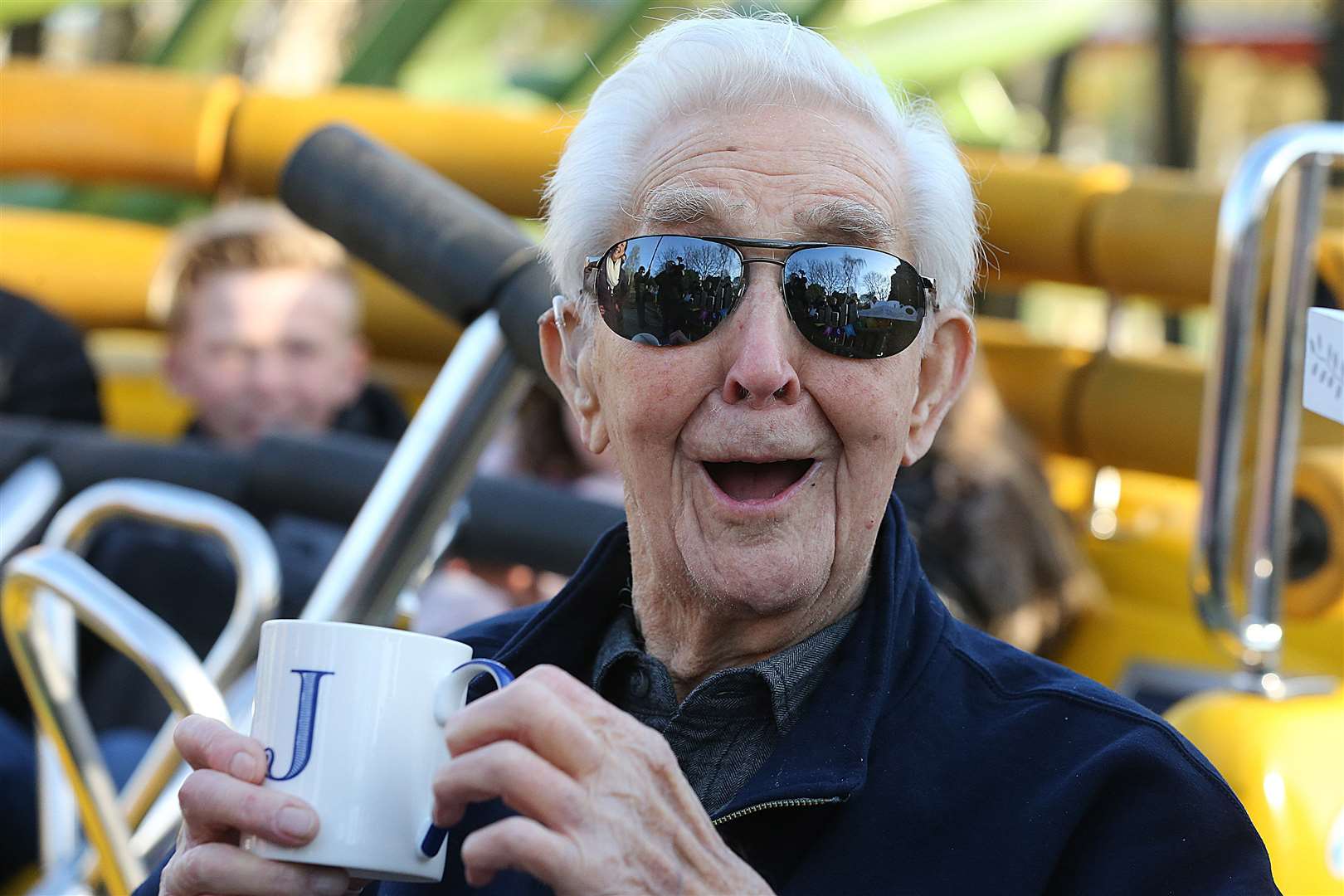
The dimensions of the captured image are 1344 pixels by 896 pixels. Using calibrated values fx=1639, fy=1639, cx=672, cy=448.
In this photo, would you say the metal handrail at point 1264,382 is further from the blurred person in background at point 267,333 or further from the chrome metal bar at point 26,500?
the blurred person in background at point 267,333

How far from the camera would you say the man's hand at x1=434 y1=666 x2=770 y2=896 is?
3.29 feet

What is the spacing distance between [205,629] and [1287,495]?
1.90m

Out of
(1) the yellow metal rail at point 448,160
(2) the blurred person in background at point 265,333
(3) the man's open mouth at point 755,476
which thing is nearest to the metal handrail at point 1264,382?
(3) the man's open mouth at point 755,476

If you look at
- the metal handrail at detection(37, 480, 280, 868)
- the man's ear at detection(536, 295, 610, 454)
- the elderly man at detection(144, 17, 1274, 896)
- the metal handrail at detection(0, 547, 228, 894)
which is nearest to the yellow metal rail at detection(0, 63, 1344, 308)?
the metal handrail at detection(37, 480, 280, 868)

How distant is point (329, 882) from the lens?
43.8 inches

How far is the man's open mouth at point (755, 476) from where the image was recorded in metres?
1.33

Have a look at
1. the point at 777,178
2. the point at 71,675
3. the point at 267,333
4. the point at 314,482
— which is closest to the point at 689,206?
the point at 777,178

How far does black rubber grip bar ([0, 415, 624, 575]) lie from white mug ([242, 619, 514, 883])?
0.77 m

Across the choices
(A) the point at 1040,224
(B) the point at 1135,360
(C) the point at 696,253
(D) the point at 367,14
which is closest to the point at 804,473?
(C) the point at 696,253

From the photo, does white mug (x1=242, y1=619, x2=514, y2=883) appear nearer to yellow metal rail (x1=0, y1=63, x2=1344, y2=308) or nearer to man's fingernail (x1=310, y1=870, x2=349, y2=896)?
man's fingernail (x1=310, y1=870, x2=349, y2=896)

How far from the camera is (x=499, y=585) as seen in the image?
9.75 feet

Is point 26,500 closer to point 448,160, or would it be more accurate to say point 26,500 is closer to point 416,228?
point 416,228

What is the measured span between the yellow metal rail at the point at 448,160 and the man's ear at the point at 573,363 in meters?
1.62

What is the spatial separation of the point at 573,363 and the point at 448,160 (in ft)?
9.66
